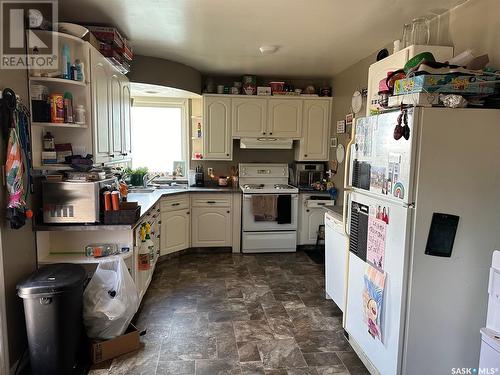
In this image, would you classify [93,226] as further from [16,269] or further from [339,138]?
[339,138]

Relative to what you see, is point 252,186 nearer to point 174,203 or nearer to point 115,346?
point 174,203

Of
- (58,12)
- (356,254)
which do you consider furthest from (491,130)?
(58,12)

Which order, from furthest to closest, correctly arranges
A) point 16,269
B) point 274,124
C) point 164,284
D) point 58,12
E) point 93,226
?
point 274,124
point 164,284
point 58,12
point 93,226
point 16,269

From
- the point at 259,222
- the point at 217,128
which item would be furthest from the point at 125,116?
the point at 259,222

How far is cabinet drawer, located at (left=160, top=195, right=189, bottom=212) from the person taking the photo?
4109 mm

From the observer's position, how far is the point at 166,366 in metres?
2.21

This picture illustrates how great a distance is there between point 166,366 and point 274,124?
3.38m

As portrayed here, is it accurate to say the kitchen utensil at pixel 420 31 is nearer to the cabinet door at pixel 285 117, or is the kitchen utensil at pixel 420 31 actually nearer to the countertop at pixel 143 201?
the cabinet door at pixel 285 117

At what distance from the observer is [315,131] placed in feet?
15.9

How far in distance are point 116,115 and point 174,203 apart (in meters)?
1.49

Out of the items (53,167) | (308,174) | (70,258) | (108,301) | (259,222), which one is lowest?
(108,301)

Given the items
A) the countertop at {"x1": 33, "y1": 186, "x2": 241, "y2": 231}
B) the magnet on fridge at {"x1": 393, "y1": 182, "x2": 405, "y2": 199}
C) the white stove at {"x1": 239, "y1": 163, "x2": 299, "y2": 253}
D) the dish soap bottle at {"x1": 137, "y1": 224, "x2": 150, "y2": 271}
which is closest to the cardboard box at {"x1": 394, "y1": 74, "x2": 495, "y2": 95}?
the magnet on fridge at {"x1": 393, "y1": 182, "x2": 405, "y2": 199}

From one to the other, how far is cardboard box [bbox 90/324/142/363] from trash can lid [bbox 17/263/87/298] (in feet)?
1.60

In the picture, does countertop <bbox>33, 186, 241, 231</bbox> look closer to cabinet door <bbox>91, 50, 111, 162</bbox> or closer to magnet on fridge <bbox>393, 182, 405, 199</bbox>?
cabinet door <bbox>91, 50, 111, 162</bbox>
